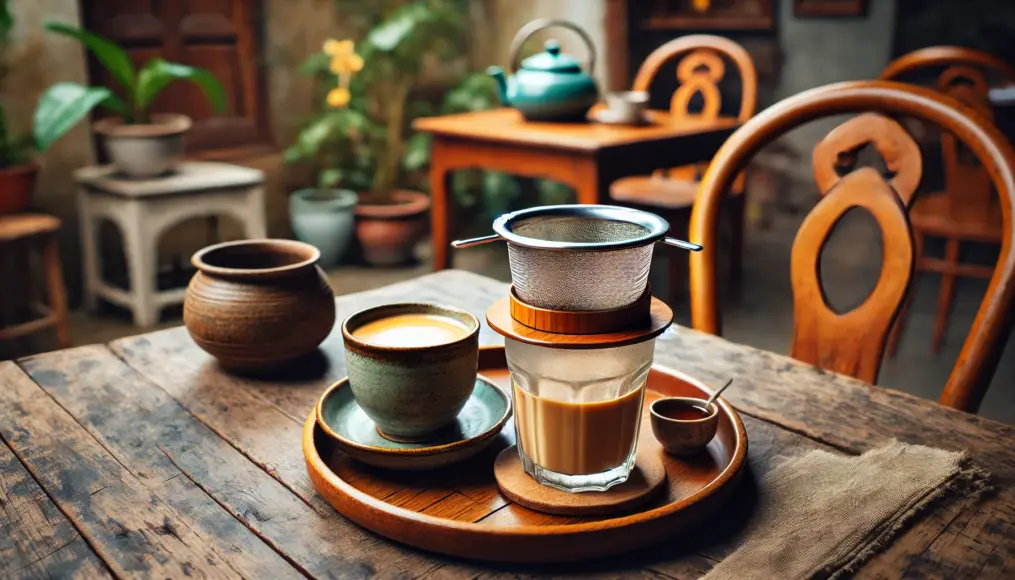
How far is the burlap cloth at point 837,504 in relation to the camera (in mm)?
675

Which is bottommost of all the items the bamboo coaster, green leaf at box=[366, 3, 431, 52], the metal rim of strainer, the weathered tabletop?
the weathered tabletop

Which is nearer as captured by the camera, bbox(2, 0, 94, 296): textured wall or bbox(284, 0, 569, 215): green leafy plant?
bbox(2, 0, 94, 296): textured wall

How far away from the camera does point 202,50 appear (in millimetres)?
3902

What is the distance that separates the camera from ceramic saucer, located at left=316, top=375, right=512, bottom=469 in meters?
0.80

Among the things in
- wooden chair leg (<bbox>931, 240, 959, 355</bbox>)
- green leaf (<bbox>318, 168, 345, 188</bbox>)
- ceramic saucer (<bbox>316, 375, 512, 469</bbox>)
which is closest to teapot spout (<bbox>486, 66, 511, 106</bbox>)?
green leaf (<bbox>318, 168, 345, 188</bbox>)

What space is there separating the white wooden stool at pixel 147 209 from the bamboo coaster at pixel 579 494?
2.64 m

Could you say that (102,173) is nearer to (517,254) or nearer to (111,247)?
(111,247)

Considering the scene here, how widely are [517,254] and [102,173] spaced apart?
302cm

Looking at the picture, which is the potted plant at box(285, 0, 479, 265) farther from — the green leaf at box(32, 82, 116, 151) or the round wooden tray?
the round wooden tray

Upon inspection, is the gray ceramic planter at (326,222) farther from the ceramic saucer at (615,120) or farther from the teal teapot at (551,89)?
the ceramic saucer at (615,120)

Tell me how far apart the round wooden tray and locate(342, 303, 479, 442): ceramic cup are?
0.04 m

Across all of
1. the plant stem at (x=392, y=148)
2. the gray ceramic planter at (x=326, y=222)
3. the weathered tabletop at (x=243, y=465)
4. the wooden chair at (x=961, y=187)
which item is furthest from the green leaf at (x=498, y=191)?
the weathered tabletop at (x=243, y=465)

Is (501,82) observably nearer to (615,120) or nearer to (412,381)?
(615,120)

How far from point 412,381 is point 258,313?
30 cm
